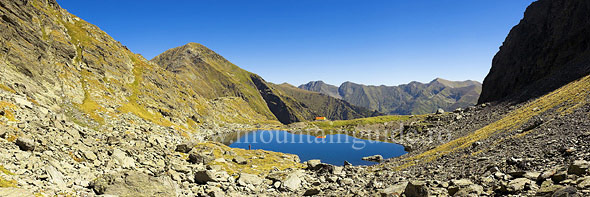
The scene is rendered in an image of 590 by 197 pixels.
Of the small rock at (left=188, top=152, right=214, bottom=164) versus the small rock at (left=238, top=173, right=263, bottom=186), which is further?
the small rock at (left=188, top=152, right=214, bottom=164)

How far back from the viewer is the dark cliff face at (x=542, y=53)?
76312 mm

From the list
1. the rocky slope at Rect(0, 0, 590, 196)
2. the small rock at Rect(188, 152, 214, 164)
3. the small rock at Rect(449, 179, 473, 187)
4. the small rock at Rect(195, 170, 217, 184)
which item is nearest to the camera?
the rocky slope at Rect(0, 0, 590, 196)

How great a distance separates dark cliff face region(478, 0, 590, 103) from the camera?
250 feet

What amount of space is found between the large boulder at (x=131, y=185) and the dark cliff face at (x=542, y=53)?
288 ft

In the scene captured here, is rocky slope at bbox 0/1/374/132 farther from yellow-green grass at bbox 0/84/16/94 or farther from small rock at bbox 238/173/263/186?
small rock at bbox 238/173/263/186

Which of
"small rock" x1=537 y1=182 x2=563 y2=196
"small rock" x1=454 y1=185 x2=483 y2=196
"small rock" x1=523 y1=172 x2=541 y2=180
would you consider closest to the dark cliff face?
"small rock" x1=523 y1=172 x2=541 y2=180

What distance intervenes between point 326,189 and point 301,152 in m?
64.2

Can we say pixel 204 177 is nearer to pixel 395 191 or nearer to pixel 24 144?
pixel 24 144

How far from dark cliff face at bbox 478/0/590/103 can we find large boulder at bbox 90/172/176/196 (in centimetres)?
8773

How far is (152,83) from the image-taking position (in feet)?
419

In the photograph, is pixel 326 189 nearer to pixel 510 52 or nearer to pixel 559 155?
pixel 559 155

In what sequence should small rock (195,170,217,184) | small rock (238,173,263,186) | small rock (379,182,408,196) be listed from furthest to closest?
small rock (238,173,263,186) → small rock (195,170,217,184) → small rock (379,182,408,196)

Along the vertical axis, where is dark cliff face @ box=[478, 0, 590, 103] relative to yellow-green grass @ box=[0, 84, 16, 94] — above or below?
above

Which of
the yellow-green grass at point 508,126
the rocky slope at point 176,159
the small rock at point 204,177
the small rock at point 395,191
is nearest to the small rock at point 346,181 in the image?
the rocky slope at point 176,159
